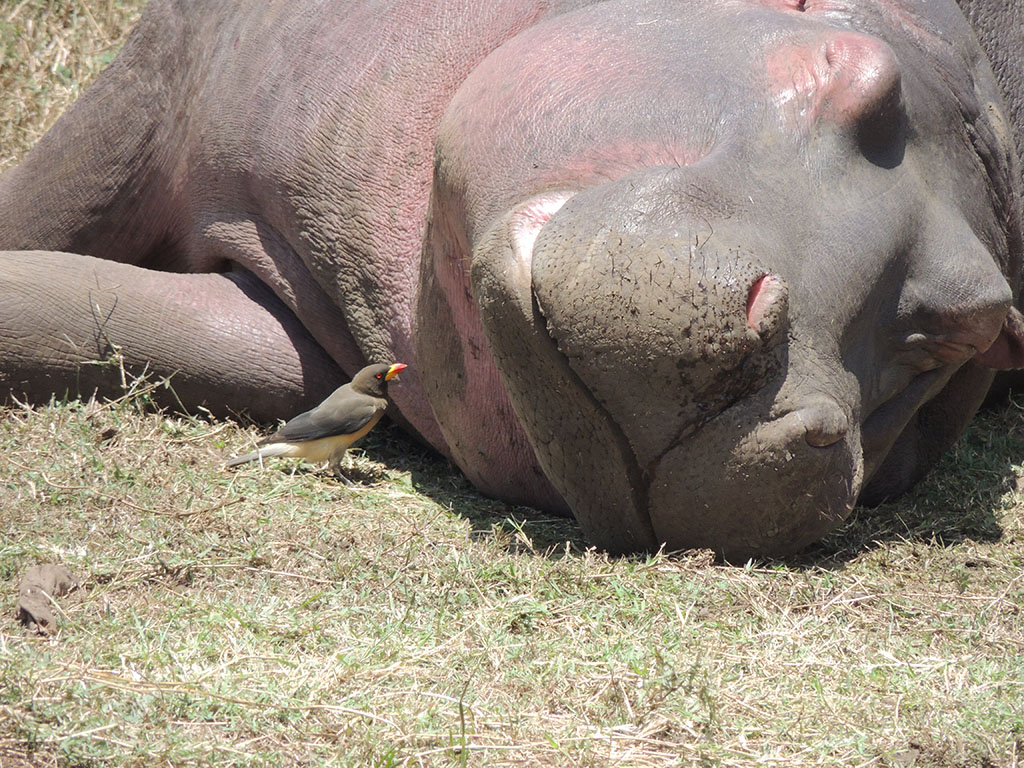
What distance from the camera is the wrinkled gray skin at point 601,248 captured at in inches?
111

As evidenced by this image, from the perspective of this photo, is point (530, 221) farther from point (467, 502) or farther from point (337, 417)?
point (337, 417)

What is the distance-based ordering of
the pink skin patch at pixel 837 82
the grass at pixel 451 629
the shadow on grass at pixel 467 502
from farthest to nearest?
the shadow on grass at pixel 467 502 < the pink skin patch at pixel 837 82 < the grass at pixel 451 629

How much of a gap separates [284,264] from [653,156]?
58.7 inches

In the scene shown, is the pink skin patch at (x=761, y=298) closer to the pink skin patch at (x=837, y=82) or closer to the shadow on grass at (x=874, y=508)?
the pink skin patch at (x=837, y=82)

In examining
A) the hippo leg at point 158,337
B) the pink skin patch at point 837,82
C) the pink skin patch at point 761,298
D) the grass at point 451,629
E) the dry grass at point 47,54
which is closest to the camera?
the grass at point 451,629

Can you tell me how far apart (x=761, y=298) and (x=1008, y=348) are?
1.08m

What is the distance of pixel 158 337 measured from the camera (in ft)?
13.8

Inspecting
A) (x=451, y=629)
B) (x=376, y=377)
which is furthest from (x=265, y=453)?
(x=451, y=629)

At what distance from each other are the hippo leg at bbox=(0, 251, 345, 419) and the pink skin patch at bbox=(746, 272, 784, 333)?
6.04 ft

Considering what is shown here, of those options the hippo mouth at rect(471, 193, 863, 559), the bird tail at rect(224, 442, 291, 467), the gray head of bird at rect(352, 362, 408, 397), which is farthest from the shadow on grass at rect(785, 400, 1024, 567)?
the bird tail at rect(224, 442, 291, 467)

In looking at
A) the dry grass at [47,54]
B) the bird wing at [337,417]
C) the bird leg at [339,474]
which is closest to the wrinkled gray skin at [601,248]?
the bird wing at [337,417]

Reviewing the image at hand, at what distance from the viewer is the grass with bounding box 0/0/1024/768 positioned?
2402 mm

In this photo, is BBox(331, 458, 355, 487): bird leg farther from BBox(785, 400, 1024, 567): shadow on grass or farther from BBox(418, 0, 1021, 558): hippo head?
BBox(785, 400, 1024, 567): shadow on grass

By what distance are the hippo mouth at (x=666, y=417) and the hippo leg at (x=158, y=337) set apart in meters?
1.38
